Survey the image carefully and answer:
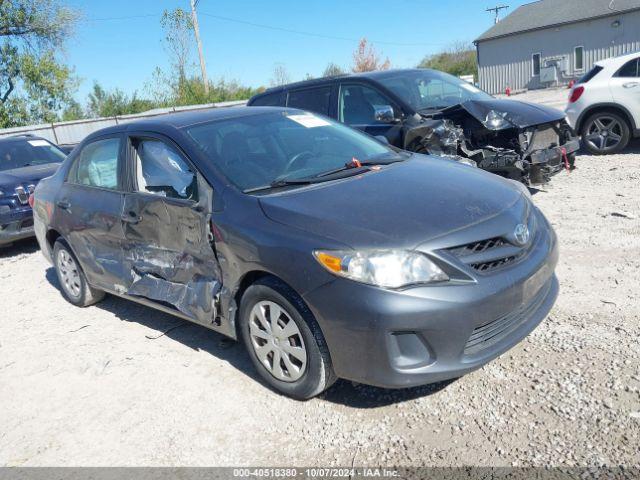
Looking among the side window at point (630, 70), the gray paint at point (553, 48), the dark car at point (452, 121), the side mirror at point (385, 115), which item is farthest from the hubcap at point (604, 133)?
the gray paint at point (553, 48)

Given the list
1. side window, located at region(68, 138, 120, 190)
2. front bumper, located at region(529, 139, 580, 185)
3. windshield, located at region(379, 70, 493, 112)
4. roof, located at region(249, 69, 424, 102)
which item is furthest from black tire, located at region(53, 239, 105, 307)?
front bumper, located at region(529, 139, 580, 185)

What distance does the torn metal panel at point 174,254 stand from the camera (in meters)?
3.55

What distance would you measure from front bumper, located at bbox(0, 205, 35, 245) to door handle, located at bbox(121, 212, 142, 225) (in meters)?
4.44

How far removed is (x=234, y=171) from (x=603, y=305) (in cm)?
274

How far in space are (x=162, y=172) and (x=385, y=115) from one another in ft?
10.9

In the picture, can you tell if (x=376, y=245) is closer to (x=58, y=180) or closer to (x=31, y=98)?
(x=58, y=180)

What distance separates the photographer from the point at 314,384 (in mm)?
3088

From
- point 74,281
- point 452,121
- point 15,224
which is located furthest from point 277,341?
point 15,224

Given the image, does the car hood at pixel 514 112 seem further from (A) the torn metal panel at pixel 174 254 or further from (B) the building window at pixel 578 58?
(B) the building window at pixel 578 58

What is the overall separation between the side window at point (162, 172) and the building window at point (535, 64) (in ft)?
117

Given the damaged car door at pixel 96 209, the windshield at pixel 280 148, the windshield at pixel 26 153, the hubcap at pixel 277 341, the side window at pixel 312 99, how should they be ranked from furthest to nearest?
the windshield at pixel 26 153, the side window at pixel 312 99, the damaged car door at pixel 96 209, the windshield at pixel 280 148, the hubcap at pixel 277 341

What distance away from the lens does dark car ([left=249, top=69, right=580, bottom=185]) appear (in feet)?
21.6

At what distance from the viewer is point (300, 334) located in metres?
3.04

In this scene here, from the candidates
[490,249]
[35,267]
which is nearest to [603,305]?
[490,249]
